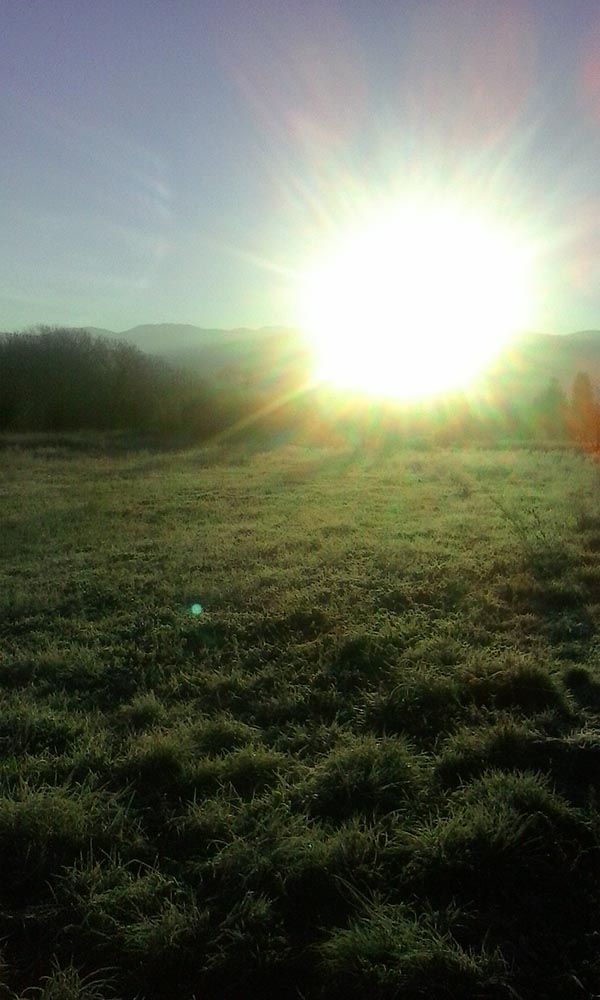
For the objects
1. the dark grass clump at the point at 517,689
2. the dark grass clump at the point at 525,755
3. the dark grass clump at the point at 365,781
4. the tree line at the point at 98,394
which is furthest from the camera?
the tree line at the point at 98,394

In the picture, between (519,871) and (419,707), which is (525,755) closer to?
(419,707)

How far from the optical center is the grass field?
256 centimetres

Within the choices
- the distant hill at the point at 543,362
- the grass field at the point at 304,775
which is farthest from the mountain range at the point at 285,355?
the grass field at the point at 304,775

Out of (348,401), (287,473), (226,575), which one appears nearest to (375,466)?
(287,473)

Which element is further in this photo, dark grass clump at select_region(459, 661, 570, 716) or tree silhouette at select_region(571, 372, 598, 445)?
tree silhouette at select_region(571, 372, 598, 445)

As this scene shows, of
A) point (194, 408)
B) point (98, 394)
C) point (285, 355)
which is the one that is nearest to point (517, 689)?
point (194, 408)

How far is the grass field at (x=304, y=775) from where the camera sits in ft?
8.40

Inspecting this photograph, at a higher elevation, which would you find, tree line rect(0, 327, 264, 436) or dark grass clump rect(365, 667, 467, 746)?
tree line rect(0, 327, 264, 436)

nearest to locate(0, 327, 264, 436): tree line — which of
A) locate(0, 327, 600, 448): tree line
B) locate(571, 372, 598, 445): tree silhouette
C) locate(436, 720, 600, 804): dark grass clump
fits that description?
locate(0, 327, 600, 448): tree line

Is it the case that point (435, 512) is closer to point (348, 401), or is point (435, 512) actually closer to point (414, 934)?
point (414, 934)

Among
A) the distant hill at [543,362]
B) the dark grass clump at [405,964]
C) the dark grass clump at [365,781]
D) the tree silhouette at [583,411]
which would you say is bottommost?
the dark grass clump at [405,964]

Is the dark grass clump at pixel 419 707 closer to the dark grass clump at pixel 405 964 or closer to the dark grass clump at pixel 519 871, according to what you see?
the dark grass clump at pixel 519 871

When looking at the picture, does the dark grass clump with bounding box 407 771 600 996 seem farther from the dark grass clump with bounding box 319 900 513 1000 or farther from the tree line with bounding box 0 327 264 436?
the tree line with bounding box 0 327 264 436

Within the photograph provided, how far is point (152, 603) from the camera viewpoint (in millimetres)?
6383
